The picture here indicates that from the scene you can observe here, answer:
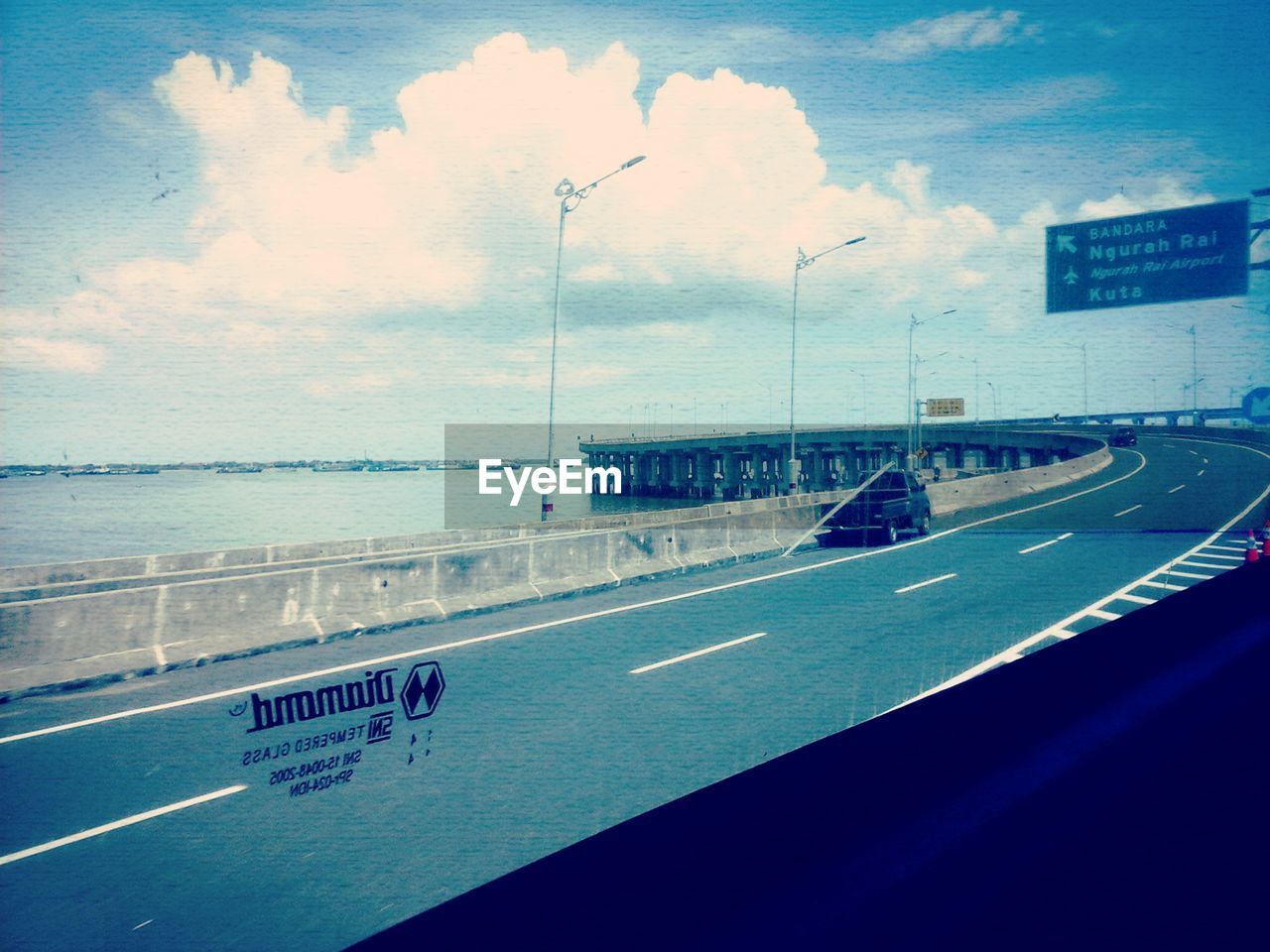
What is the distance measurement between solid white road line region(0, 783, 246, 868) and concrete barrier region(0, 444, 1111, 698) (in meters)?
4.38

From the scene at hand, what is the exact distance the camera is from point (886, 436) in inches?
3477

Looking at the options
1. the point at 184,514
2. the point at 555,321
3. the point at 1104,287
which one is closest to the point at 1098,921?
the point at 555,321

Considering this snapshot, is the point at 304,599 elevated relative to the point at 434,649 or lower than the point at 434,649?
elevated

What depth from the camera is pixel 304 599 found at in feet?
35.1

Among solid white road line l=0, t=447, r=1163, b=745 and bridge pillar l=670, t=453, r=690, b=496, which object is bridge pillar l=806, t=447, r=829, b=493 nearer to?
bridge pillar l=670, t=453, r=690, b=496

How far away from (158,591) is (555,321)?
6.32 metres

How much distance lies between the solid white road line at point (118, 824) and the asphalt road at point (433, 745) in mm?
18

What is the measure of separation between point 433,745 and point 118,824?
6.49ft

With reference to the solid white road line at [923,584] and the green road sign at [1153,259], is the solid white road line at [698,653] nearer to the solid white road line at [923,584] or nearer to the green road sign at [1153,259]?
the solid white road line at [923,584]

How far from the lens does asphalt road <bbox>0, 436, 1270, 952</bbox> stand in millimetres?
3752

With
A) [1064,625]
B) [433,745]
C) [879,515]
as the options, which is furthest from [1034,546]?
[433,745]

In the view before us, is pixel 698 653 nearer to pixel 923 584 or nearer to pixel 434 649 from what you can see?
pixel 434 649

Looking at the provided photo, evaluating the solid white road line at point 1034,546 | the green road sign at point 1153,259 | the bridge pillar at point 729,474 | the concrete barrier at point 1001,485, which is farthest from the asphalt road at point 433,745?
the bridge pillar at point 729,474

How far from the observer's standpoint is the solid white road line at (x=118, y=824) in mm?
Result: 4227
